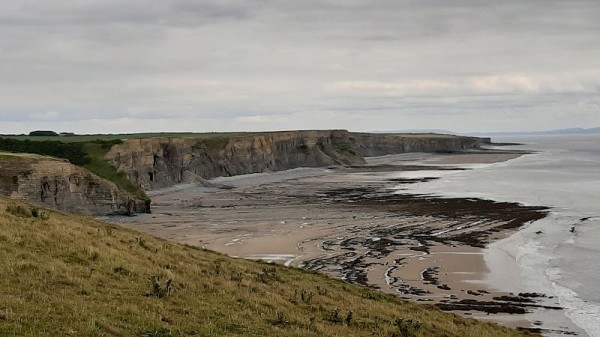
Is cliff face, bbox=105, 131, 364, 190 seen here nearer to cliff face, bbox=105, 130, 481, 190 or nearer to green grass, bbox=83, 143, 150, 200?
cliff face, bbox=105, 130, 481, 190

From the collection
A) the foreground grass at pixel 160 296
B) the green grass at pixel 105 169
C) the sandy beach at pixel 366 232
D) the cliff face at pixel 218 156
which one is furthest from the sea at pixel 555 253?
the green grass at pixel 105 169

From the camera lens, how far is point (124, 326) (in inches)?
529

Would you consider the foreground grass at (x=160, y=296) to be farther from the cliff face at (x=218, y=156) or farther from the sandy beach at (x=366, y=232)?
the cliff face at (x=218, y=156)

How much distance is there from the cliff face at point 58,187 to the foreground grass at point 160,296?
90.2 feet

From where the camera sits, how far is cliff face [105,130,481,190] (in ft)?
270

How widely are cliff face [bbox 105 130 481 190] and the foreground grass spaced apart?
54.4m

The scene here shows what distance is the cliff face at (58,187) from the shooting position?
50344 millimetres

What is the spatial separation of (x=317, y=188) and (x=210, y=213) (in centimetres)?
3051

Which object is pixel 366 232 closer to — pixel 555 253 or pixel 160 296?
pixel 555 253

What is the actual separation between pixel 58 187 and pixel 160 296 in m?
39.2

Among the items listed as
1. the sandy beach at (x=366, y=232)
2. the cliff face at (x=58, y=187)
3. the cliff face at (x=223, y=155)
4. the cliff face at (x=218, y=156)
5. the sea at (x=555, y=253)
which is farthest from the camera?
the cliff face at (x=223, y=155)

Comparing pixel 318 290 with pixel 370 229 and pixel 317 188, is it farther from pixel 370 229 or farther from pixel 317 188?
pixel 317 188

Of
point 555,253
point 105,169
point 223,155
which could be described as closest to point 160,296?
point 555,253

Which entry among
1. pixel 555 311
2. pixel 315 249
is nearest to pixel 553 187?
pixel 315 249
